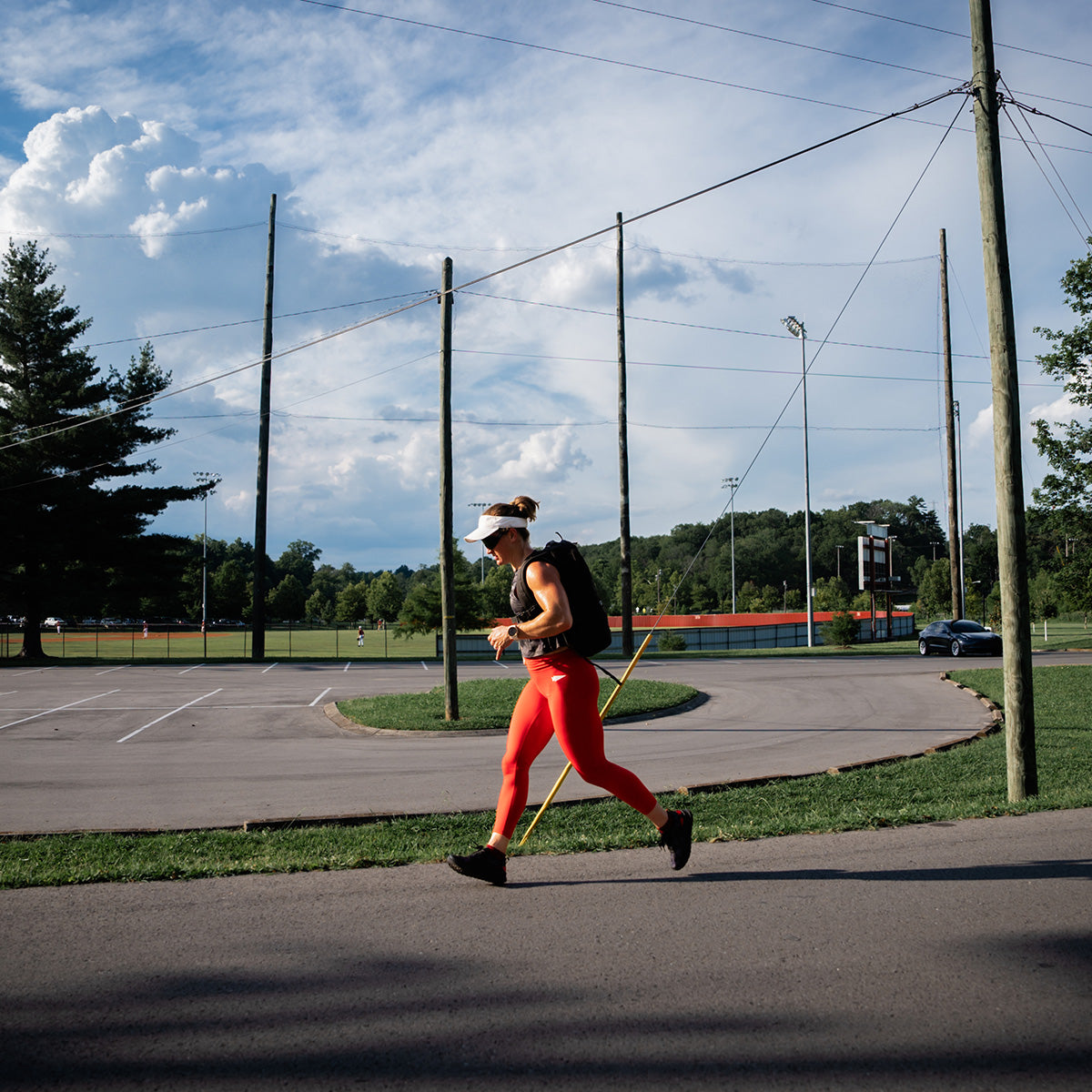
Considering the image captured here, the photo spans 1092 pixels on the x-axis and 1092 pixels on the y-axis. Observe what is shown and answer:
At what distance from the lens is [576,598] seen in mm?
4809

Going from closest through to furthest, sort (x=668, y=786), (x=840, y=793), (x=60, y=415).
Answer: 1. (x=840, y=793)
2. (x=668, y=786)
3. (x=60, y=415)

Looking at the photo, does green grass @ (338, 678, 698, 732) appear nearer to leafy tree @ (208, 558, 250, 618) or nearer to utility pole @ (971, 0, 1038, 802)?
utility pole @ (971, 0, 1038, 802)

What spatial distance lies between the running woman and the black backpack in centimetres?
3

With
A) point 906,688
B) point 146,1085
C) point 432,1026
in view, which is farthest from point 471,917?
point 906,688

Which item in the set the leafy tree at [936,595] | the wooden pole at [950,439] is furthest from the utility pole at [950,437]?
the leafy tree at [936,595]

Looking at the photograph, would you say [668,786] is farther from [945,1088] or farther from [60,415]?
[60,415]

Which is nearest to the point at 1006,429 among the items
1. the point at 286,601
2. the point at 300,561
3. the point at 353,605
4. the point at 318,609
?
the point at 353,605

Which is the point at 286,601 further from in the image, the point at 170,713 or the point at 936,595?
the point at 170,713

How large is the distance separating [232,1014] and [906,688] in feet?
61.6

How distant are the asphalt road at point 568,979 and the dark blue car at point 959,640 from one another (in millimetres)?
29090

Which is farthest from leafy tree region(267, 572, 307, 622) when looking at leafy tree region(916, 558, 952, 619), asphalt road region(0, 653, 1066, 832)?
asphalt road region(0, 653, 1066, 832)

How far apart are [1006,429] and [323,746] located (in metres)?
9.62

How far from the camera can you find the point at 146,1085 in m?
2.75

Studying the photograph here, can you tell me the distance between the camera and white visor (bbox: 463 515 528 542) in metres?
4.91
